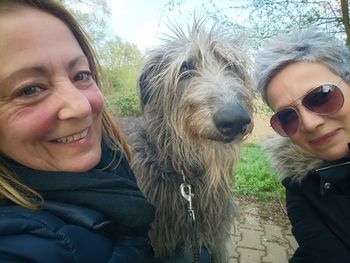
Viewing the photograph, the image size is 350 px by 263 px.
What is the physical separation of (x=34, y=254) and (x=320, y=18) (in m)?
5.62

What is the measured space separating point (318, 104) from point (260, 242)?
129 inches

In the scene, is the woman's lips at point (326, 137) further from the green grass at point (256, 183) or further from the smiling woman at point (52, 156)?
the green grass at point (256, 183)

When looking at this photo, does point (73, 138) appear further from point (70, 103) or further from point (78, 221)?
point (78, 221)

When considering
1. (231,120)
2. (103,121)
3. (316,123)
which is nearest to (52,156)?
(103,121)

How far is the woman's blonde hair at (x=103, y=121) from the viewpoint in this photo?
1.42 meters

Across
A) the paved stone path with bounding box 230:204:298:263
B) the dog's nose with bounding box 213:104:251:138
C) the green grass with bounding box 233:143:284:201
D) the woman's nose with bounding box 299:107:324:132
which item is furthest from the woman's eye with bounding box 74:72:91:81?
the green grass with bounding box 233:143:284:201

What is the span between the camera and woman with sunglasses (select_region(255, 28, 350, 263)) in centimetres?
227

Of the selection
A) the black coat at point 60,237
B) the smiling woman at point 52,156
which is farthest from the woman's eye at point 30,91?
the black coat at point 60,237

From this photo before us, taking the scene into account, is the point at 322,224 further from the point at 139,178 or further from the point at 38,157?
the point at 38,157

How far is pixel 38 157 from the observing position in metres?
1.57

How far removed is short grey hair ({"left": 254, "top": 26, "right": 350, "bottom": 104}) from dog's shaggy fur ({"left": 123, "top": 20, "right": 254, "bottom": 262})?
323 mm

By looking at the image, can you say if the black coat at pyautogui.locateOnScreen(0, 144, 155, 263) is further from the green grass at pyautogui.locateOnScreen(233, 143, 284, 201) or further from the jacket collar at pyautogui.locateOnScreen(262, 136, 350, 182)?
the green grass at pyautogui.locateOnScreen(233, 143, 284, 201)

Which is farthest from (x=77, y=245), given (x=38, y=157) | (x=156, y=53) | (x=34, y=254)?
(x=156, y=53)

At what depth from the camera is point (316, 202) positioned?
240cm
